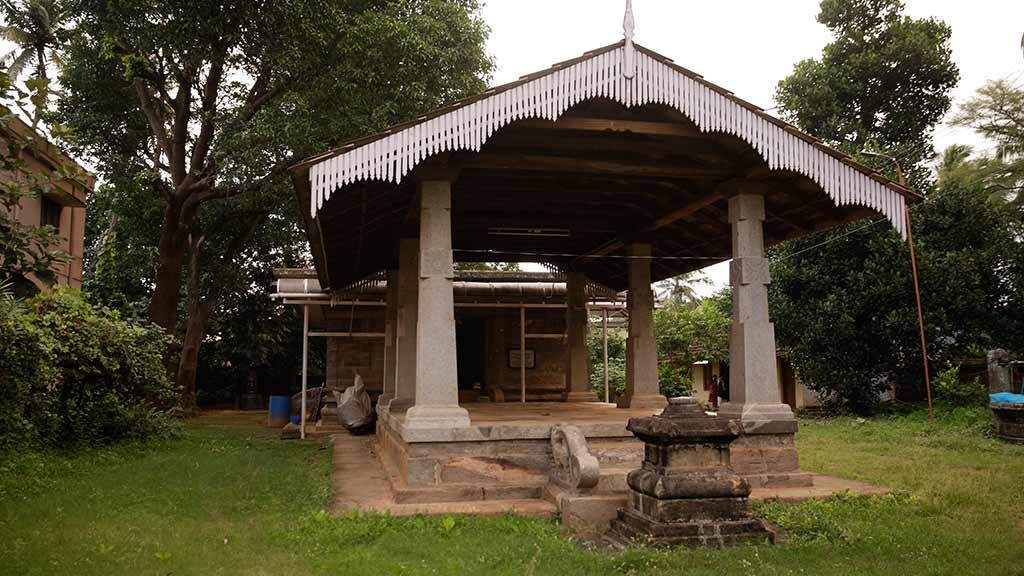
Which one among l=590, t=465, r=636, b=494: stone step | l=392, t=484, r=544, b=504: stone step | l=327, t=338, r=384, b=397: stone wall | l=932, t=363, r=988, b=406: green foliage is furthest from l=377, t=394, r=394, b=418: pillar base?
l=932, t=363, r=988, b=406: green foliage

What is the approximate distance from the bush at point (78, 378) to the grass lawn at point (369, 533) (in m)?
0.73

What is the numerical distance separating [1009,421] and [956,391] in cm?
495

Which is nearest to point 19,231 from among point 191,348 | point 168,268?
point 168,268

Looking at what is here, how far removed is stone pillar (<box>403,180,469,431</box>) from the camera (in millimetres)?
7758

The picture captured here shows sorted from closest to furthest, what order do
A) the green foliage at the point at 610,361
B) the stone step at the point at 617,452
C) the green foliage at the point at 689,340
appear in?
the stone step at the point at 617,452
the green foliage at the point at 689,340
the green foliage at the point at 610,361

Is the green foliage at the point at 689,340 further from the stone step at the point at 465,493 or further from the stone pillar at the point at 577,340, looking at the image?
the stone step at the point at 465,493

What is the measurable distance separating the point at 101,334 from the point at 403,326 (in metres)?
4.60

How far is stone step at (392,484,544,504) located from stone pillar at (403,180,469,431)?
1.96ft

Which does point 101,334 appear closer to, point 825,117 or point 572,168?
point 572,168

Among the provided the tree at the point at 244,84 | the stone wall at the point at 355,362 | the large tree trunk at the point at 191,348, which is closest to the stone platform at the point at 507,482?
the tree at the point at 244,84

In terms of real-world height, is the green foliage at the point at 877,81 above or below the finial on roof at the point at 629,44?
above

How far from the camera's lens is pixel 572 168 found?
8836 mm

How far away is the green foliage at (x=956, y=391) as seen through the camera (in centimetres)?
1789

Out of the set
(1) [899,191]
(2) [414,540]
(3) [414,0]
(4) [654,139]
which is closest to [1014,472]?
(1) [899,191]
